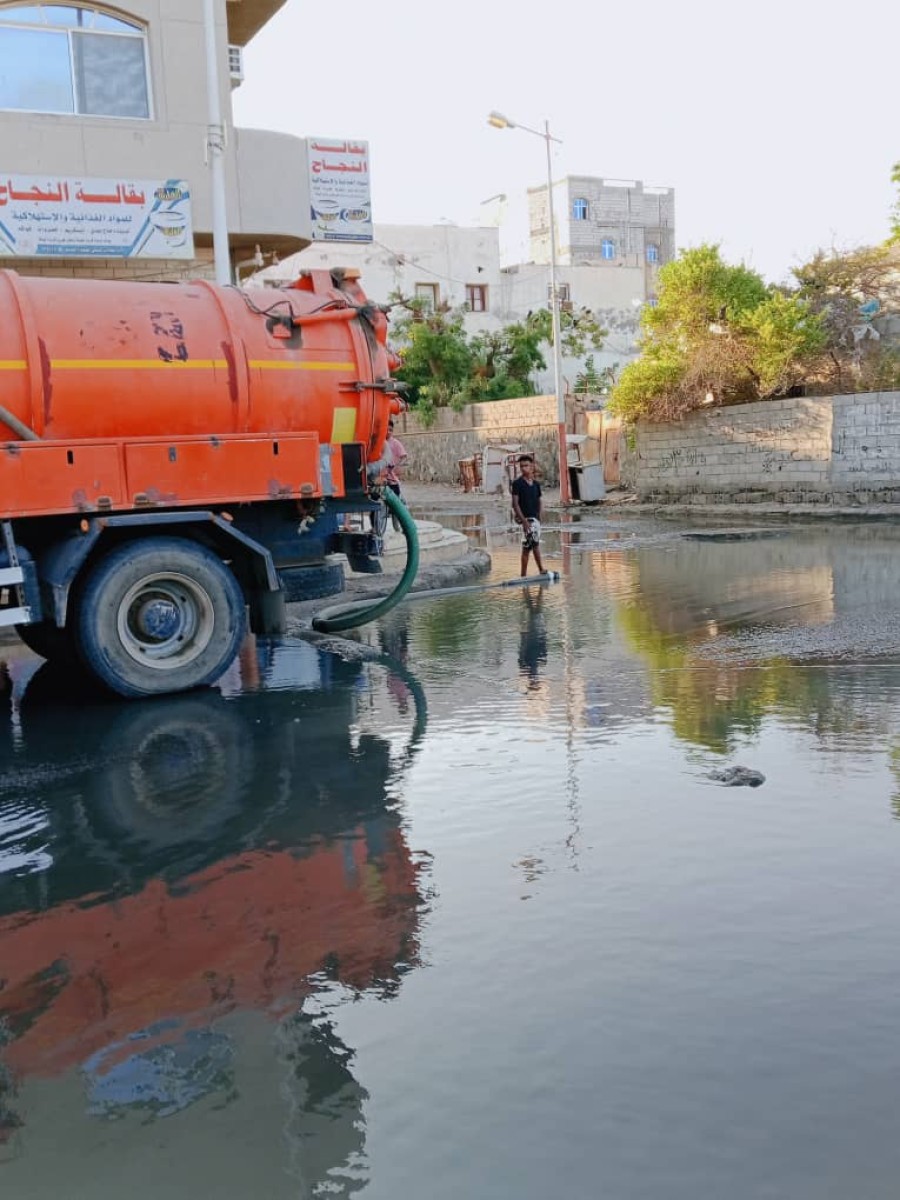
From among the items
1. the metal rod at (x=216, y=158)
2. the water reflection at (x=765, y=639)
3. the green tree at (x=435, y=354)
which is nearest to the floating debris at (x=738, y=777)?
the water reflection at (x=765, y=639)

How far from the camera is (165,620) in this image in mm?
8484

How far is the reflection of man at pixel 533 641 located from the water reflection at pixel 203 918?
167 centimetres

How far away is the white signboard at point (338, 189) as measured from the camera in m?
19.3

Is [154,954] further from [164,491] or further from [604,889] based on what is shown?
[164,491]

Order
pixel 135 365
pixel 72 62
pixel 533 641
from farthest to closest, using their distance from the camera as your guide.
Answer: pixel 72 62, pixel 533 641, pixel 135 365

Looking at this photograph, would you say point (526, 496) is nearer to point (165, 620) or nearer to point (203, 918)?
point (165, 620)

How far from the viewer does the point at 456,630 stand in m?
11.2

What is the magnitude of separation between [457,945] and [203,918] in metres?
0.99

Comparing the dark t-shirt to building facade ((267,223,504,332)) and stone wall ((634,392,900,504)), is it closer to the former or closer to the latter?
stone wall ((634,392,900,504))

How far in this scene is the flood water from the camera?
2.81 meters

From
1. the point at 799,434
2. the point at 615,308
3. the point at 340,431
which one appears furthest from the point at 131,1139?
the point at 615,308

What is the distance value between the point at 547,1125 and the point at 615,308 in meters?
55.6

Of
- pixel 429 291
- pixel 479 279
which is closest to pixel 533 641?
pixel 429 291

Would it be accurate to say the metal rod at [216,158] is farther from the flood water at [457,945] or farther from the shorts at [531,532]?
the flood water at [457,945]
